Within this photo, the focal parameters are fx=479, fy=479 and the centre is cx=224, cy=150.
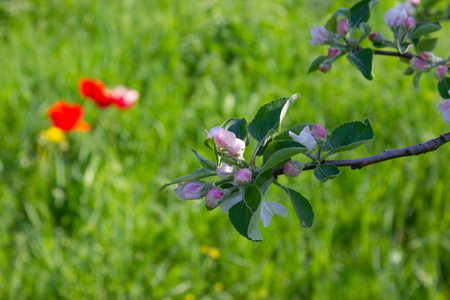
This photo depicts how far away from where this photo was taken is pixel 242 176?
49 cm

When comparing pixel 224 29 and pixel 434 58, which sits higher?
pixel 434 58

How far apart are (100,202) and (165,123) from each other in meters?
0.55

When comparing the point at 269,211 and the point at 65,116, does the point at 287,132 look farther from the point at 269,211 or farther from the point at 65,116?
the point at 65,116

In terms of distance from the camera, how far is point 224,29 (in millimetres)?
2730

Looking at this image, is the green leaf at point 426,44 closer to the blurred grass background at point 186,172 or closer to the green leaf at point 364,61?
the green leaf at point 364,61

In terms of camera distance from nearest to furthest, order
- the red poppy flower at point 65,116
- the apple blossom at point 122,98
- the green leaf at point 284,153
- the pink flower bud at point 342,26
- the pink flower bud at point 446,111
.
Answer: the green leaf at point 284,153
the pink flower bud at point 446,111
the pink flower bud at point 342,26
the red poppy flower at point 65,116
the apple blossom at point 122,98

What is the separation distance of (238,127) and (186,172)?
4.57 feet

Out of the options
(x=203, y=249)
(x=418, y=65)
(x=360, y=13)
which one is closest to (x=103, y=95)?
(x=203, y=249)

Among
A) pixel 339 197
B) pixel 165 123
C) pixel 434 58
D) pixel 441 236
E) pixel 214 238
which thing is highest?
pixel 434 58

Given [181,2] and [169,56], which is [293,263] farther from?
[181,2]

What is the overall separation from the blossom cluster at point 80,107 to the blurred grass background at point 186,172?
0.41ft

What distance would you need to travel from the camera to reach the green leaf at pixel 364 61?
0.66 metres

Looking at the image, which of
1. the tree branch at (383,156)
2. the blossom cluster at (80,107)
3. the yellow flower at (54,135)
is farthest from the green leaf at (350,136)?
the yellow flower at (54,135)

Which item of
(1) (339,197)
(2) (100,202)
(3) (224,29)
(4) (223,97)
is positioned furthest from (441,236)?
(3) (224,29)
